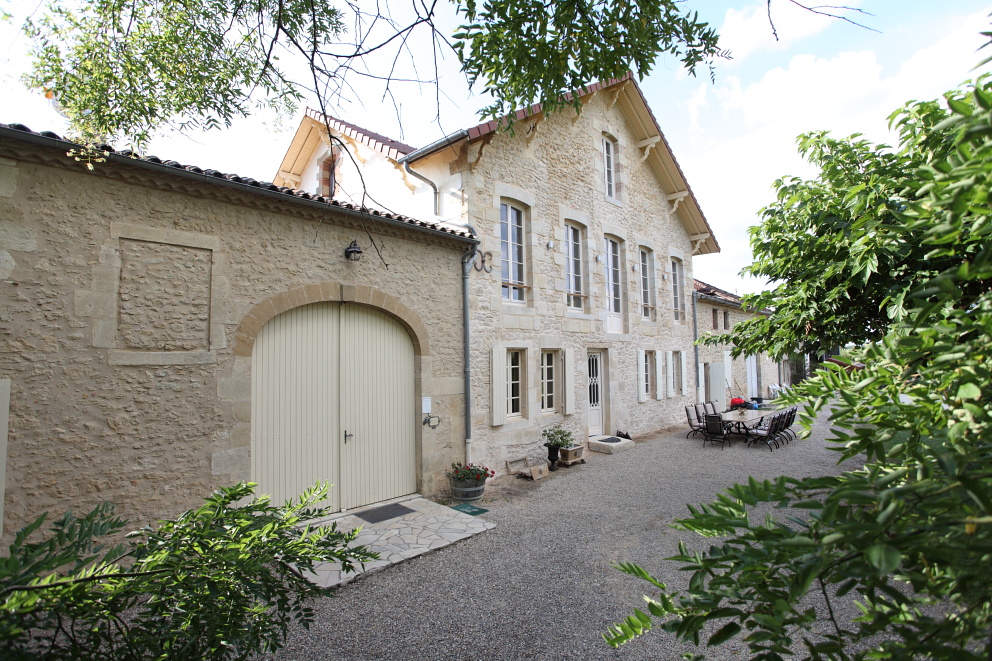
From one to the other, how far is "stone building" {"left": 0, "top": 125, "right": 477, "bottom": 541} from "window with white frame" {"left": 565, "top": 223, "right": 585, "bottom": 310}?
3663 mm

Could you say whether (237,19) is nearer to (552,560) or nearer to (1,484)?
(1,484)

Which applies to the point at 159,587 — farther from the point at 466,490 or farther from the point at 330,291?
the point at 466,490

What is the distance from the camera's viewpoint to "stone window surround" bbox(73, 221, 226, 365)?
4.23 m

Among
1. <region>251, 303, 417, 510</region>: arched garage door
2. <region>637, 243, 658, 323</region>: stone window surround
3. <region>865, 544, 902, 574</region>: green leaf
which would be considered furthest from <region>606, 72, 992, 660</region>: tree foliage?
<region>637, 243, 658, 323</region>: stone window surround

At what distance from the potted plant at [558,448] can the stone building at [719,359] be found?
261 inches

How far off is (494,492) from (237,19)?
19.9 ft

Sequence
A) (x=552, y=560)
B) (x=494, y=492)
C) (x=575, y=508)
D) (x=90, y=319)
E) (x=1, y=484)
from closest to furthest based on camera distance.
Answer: (x=1, y=484) → (x=90, y=319) → (x=552, y=560) → (x=575, y=508) → (x=494, y=492)

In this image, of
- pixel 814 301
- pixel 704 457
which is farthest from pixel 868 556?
pixel 704 457

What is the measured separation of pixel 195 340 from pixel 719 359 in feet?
48.7

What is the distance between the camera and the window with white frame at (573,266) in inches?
387

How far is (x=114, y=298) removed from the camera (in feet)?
14.3

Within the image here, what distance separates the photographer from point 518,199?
8.54m

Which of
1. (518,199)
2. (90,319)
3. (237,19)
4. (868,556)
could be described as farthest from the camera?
(518,199)

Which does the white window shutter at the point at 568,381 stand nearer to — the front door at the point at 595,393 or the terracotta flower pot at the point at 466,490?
the front door at the point at 595,393
